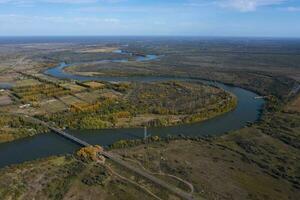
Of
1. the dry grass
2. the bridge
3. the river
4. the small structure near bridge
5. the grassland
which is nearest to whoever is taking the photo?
the bridge

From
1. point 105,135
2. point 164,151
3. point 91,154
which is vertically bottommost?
point 105,135

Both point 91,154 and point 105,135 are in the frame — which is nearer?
point 91,154

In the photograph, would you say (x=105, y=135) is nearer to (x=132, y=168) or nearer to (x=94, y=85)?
(x=132, y=168)

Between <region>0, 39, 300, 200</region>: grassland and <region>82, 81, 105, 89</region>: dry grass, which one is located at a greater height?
<region>0, 39, 300, 200</region>: grassland

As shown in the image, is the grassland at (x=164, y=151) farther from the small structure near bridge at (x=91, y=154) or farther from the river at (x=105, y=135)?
the river at (x=105, y=135)

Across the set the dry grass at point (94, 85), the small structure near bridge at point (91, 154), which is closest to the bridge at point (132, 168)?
the small structure near bridge at point (91, 154)

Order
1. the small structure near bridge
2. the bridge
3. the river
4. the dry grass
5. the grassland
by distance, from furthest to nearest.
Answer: the dry grass, the river, the small structure near bridge, the grassland, the bridge

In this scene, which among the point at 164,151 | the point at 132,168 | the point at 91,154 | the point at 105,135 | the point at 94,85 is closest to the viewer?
the point at 132,168

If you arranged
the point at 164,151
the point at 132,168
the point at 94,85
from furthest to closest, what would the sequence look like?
the point at 94,85 → the point at 164,151 → the point at 132,168

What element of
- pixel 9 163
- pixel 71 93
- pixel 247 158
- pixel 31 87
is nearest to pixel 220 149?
pixel 247 158

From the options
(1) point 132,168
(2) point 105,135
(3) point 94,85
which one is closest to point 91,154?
(1) point 132,168

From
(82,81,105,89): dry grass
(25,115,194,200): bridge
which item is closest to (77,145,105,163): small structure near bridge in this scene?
(25,115,194,200): bridge

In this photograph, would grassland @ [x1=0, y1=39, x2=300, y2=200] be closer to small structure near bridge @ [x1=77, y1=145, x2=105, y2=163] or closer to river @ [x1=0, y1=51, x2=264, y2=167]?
small structure near bridge @ [x1=77, y1=145, x2=105, y2=163]
